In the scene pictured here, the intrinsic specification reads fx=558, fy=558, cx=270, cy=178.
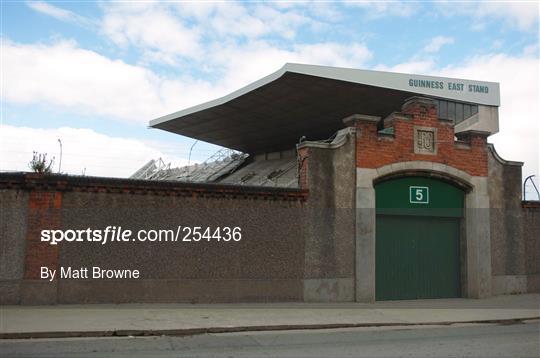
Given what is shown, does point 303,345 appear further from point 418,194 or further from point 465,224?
point 465,224

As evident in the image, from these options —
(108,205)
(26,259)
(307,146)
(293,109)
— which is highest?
(293,109)

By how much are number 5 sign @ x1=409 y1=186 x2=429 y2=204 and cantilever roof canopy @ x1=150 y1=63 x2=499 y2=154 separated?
1272cm

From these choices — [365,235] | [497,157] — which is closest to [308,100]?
[497,157]

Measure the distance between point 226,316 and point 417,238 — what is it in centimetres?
709

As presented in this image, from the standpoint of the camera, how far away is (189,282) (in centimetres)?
1392

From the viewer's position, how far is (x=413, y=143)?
1645 cm

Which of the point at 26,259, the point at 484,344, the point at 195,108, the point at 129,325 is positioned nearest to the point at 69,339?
the point at 129,325

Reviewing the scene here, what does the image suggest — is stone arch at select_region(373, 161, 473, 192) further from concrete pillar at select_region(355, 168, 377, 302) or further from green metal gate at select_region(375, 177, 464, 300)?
concrete pillar at select_region(355, 168, 377, 302)

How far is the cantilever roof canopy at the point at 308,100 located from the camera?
96.6 ft

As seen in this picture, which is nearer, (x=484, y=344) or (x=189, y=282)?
(x=484, y=344)

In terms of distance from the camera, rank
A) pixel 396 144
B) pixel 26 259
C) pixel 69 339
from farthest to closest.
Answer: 1. pixel 396 144
2. pixel 26 259
3. pixel 69 339

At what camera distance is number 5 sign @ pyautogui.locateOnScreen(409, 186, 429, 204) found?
16.6m

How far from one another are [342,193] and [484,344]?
6365 millimetres

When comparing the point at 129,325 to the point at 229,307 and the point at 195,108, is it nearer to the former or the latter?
the point at 229,307
